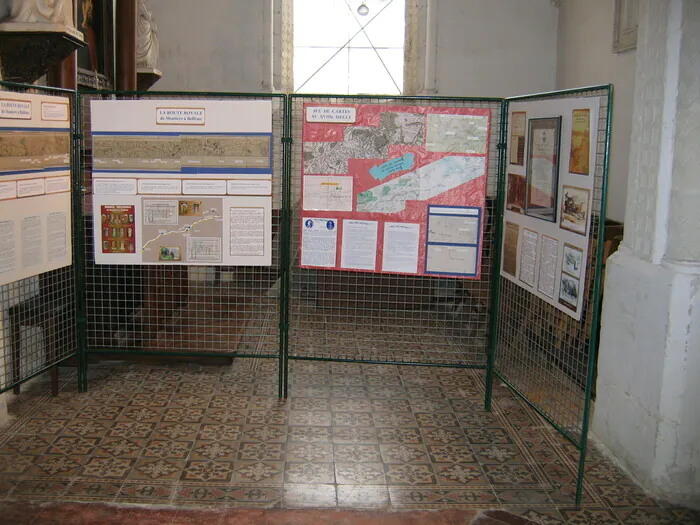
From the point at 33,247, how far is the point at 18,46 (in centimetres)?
139

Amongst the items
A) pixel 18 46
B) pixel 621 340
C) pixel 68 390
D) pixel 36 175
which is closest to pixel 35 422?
pixel 68 390

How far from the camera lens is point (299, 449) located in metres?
4.14

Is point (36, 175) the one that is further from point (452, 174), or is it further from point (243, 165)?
point (452, 174)

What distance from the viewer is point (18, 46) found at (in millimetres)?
4680

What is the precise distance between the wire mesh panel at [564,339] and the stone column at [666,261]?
0.78ft

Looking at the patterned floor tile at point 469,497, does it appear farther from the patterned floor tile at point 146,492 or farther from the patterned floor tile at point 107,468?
the patterned floor tile at point 107,468

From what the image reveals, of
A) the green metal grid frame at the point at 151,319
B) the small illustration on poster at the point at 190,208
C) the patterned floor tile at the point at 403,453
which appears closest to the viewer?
the patterned floor tile at the point at 403,453

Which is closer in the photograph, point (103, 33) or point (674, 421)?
point (674, 421)

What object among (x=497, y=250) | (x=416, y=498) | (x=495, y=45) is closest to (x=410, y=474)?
(x=416, y=498)

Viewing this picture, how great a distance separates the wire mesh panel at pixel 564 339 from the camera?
3389 mm

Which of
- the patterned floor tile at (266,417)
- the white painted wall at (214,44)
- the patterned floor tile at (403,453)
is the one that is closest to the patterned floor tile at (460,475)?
the patterned floor tile at (403,453)

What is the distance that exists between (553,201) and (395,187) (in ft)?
3.55

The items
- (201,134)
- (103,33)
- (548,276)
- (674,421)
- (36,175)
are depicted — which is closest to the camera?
(674,421)

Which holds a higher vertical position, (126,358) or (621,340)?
(621,340)
